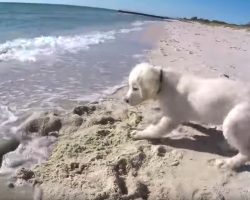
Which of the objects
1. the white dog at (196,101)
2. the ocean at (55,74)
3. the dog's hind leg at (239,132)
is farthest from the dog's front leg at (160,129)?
the ocean at (55,74)

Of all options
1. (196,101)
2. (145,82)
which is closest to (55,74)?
(145,82)

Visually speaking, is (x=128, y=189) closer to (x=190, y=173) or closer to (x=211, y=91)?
(x=190, y=173)

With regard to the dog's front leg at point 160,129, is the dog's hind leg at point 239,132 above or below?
above

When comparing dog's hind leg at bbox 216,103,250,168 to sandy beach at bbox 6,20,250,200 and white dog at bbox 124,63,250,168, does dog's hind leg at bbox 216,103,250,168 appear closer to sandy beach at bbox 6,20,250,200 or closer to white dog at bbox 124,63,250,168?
white dog at bbox 124,63,250,168

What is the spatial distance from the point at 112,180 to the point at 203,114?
4.28ft

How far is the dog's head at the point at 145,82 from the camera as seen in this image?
4500 millimetres

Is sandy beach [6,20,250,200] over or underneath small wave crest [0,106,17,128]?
over

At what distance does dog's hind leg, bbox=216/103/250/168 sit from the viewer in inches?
152

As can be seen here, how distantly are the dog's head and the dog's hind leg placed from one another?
960mm

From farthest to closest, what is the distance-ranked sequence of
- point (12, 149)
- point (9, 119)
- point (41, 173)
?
1. point (9, 119)
2. point (12, 149)
3. point (41, 173)

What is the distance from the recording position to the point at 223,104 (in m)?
4.11

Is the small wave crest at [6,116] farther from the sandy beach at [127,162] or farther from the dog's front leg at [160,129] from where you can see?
the dog's front leg at [160,129]

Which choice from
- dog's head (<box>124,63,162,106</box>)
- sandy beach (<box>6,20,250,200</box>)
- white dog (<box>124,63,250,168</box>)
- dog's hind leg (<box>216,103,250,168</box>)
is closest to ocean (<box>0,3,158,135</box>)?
sandy beach (<box>6,20,250,200</box>)

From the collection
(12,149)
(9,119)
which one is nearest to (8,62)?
(9,119)
